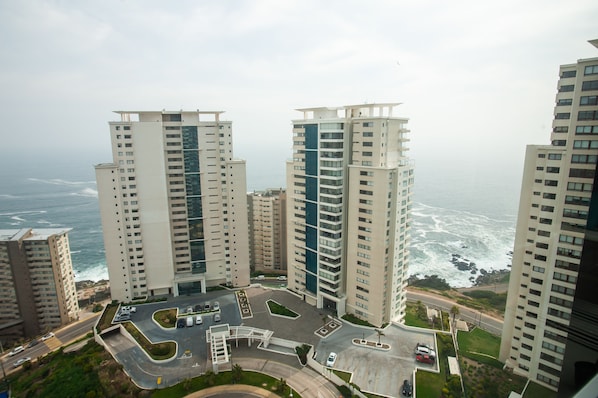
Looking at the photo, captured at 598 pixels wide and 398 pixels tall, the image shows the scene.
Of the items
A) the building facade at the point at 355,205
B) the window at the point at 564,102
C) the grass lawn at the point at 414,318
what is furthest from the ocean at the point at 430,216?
the grass lawn at the point at 414,318

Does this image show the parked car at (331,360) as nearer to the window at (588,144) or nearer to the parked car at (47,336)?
the window at (588,144)

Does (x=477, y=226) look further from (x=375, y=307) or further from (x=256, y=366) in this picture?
(x=256, y=366)

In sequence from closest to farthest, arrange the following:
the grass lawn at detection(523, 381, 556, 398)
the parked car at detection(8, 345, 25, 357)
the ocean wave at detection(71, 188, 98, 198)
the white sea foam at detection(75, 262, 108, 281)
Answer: the grass lawn at detection(523, 381, 556, 398) → the parked car at detection(8, 345, 25, 357) → the white sea foam at detection(75, 262, 108, 281) → the ocean wave at detection(71, 188, 98, 198)

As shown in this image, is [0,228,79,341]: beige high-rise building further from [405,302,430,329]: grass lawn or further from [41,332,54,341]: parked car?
[405,302,430,329]: grass lawn

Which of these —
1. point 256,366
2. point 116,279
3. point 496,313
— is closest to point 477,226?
point 496,313

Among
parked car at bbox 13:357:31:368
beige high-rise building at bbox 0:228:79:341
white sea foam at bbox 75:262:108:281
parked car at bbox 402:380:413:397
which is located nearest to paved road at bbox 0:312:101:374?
parked car at bbox 13:357:31:368

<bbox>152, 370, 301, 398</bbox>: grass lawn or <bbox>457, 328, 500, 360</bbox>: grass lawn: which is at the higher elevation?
<bbox>457, 328, 500, 360</bbox>: grass lawn

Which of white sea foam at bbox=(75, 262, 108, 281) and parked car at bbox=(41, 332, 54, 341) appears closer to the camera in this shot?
parked car at bbox=(41, 332, 54, 341)
